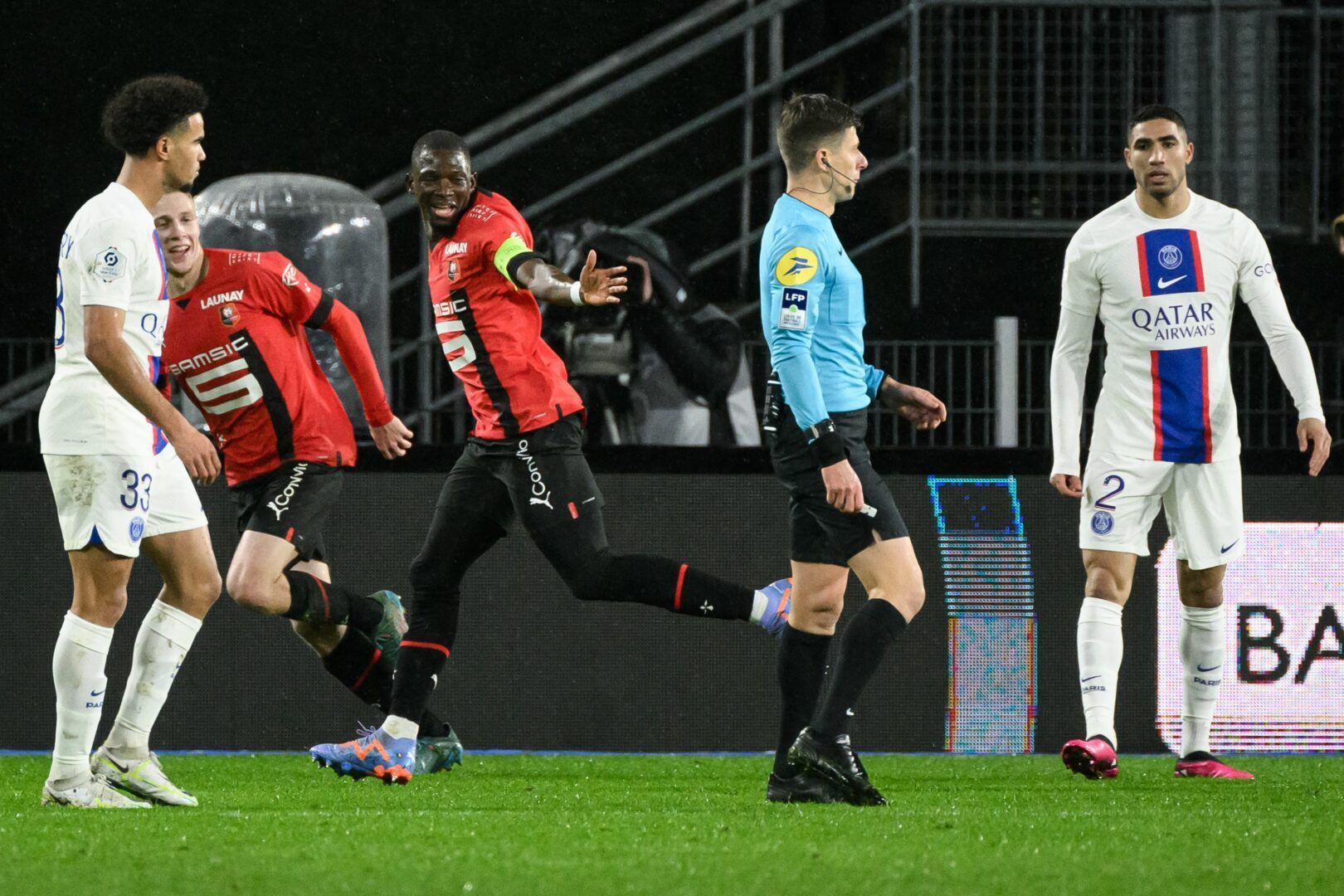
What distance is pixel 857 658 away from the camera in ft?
15.2

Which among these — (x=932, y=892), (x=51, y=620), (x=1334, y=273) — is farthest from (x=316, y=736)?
(x=1334, y=273)

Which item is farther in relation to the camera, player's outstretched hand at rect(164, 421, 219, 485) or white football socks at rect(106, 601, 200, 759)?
white football socks at rect(106, 601, 200, 759)

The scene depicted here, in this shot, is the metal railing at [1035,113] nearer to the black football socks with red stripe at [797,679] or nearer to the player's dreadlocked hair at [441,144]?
the player's dreadlocked hair at [441,144]

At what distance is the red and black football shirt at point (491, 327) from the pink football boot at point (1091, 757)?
1665mm

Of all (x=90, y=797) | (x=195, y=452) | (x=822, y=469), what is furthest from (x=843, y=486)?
(x=90, y=797)

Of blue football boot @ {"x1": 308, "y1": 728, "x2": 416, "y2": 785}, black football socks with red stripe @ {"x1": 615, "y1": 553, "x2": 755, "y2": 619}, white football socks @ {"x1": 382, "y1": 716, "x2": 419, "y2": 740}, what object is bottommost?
blue football boot @ {"x1": 308, "y1": 728, "x2": 416, "y2": 785}

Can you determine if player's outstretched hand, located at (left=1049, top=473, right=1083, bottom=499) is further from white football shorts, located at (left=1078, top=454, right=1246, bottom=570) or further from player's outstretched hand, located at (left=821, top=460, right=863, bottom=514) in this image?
player's outstretched hand, located at (left=821, top=460, right=863, bottom=514)

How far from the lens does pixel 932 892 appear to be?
134 inches

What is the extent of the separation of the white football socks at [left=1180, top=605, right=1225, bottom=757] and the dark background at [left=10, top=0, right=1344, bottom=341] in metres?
4.60

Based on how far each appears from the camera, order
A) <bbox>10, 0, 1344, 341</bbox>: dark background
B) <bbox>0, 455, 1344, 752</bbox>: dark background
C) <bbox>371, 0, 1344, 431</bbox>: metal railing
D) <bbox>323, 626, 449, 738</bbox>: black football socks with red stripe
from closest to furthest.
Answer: <bbox>323, 626, 449, 738</bbox>: black football socks with red stripe → <bbox>0, 455, 1344, 752</bbox>: dark background → <bbox>371, 0, 1344, 431</bbox>: metal railing → <bbox>10, 0, 1344, 341</bbox>: dark background

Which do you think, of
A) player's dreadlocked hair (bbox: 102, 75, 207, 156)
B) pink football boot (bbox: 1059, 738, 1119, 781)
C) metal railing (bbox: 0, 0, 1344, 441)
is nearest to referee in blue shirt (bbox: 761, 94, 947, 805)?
pink football boot (bbox: 1059, 738, 1119, 781)

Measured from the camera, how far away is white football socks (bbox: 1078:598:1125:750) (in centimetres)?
553

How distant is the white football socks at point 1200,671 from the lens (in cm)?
573

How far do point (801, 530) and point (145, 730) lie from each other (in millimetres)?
1716
